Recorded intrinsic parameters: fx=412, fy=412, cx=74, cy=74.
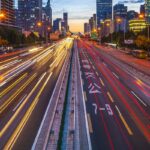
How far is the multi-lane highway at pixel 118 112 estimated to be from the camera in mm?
21234

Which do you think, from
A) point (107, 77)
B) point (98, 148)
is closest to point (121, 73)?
point (107, 77)

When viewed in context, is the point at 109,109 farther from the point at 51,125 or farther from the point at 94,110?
the point at 51,125

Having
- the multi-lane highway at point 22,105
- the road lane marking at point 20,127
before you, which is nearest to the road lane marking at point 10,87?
the multi-lane highway at point 22,105

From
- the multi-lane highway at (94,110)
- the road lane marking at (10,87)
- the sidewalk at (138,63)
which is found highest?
the road lane marking at (10,87)

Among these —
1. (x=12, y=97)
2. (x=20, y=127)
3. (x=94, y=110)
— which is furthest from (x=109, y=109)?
(x=12, y=97)

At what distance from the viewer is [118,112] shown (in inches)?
1112

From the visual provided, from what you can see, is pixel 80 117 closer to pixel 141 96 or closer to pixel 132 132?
pixel 132 132

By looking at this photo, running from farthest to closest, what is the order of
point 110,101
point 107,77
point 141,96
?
point 107,77, point 141,96, point 110,101

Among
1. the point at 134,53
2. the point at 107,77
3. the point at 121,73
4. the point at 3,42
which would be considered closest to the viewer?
the point at 107,77

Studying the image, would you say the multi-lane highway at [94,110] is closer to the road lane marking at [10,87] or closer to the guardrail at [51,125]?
the road lane marking at [10,87]

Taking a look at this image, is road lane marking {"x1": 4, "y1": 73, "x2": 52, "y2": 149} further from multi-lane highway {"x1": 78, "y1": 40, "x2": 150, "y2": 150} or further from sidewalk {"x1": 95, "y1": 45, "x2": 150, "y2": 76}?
sidewalk {"x1": 95, "y1": 45, "x2": 150, "y2": 76}

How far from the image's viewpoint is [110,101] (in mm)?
32625

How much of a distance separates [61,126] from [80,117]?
334cm

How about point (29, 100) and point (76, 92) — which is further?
point (76, 92)
